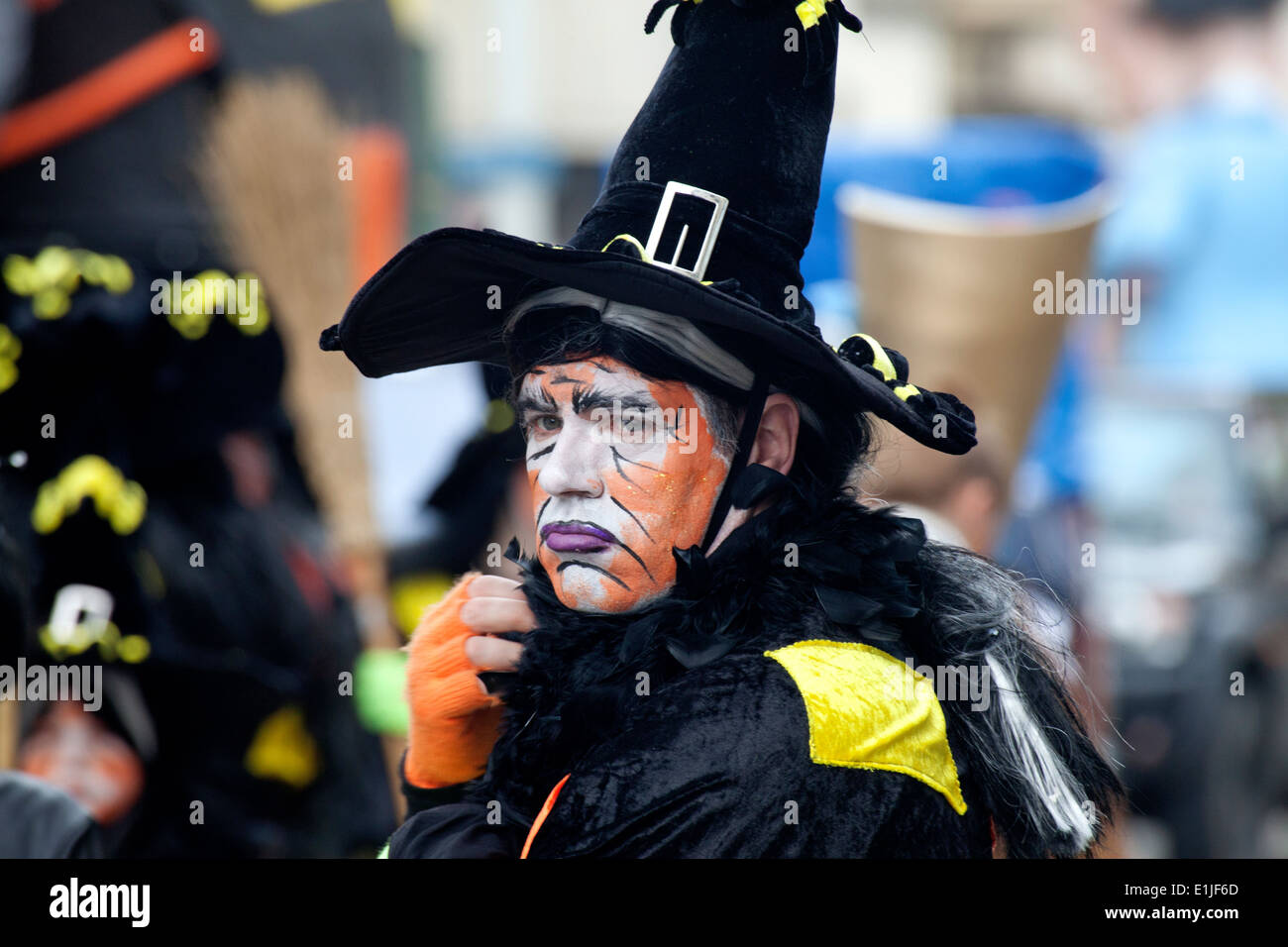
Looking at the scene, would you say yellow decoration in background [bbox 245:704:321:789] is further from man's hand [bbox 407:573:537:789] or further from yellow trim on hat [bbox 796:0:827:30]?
yellow trim on hat [bbox 796:0:827:30]

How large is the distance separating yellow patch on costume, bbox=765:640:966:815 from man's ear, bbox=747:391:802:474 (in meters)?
0.30

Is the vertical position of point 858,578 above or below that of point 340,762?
above

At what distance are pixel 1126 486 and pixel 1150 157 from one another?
5.90 feet

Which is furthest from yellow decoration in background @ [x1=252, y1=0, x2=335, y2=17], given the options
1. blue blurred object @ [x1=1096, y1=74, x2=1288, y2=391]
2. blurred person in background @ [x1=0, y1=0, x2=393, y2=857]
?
blue blurred object @ [x1=1096, y1=74, x2=1288, y2=391]

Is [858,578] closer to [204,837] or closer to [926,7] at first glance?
[204,837]

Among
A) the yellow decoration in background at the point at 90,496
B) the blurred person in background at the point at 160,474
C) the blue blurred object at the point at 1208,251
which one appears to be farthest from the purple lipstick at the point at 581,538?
the blue blurred object at the point at 1208,251

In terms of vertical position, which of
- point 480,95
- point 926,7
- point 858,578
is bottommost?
point 858,578

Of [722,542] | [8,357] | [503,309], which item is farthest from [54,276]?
[722,542]

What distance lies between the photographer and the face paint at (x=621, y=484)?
→ 220cm

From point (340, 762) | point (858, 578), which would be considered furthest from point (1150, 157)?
point (858, 578)

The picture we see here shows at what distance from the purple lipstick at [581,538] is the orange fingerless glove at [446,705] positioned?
0.29 m

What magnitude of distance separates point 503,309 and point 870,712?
2.77 feet

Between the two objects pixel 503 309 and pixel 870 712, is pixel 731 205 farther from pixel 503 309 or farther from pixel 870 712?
pixel 870 712
